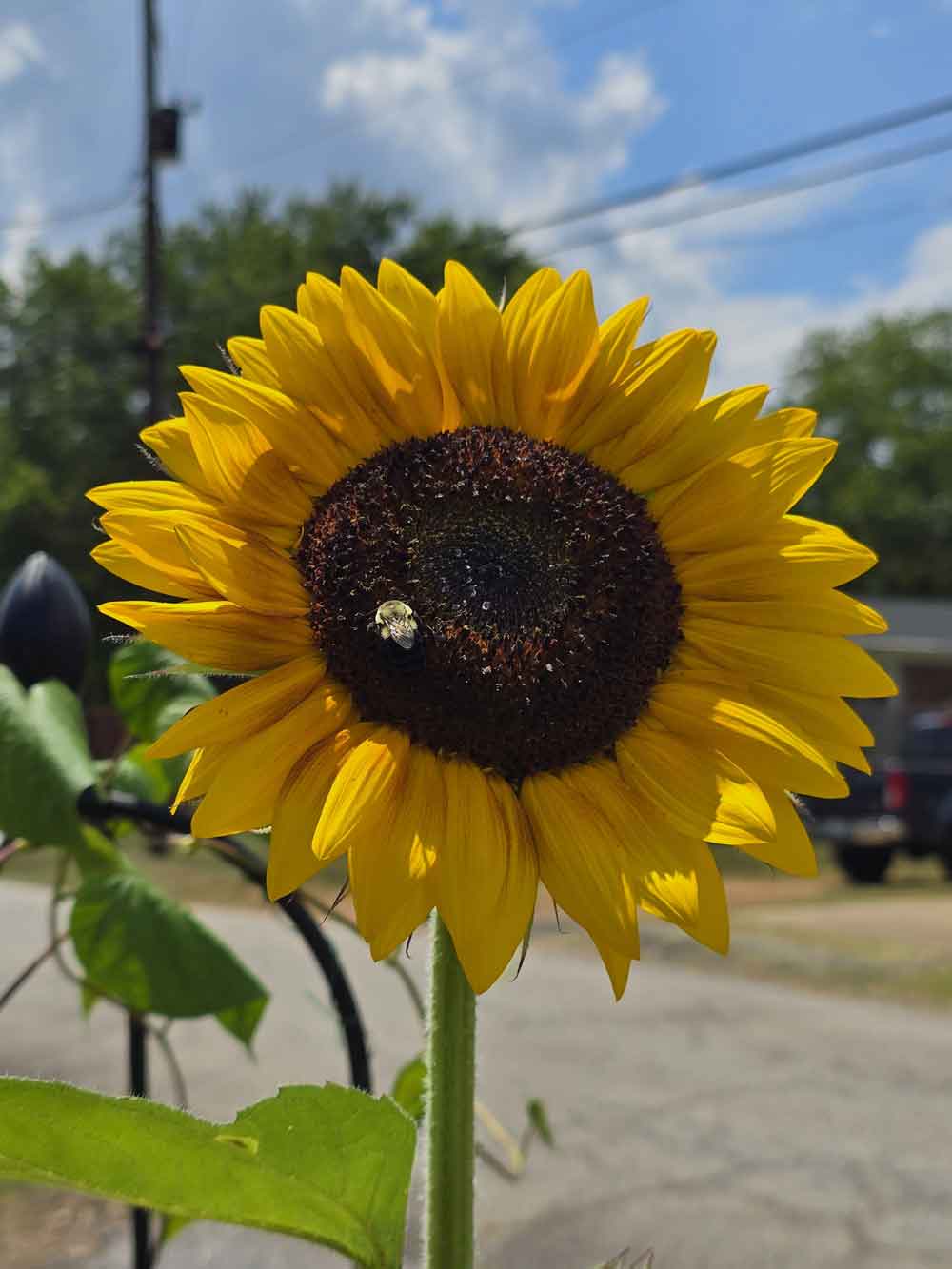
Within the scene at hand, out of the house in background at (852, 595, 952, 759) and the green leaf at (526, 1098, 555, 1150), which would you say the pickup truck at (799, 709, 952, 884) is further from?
the green leaf at (526, 1098, 555, 1150)

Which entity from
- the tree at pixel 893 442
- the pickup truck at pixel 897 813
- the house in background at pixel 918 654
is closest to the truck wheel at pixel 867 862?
the pickup truck at pixel 897 813

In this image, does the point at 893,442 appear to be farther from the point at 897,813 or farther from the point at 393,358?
the point at 393,358

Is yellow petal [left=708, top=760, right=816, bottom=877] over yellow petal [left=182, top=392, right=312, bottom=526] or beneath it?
beneath

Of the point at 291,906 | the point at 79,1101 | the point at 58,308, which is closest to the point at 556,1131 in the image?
the point at 291,906

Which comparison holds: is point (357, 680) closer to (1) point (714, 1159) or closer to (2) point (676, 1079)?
(1) point (714, 1159)

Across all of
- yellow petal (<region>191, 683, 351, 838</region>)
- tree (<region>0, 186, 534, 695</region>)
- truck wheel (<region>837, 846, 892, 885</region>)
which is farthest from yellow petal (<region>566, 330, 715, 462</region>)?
tree (<region>0, 186, 534, 695</region>)

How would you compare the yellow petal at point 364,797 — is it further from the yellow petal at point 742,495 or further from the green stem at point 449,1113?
the yellow petal at point 742,495
